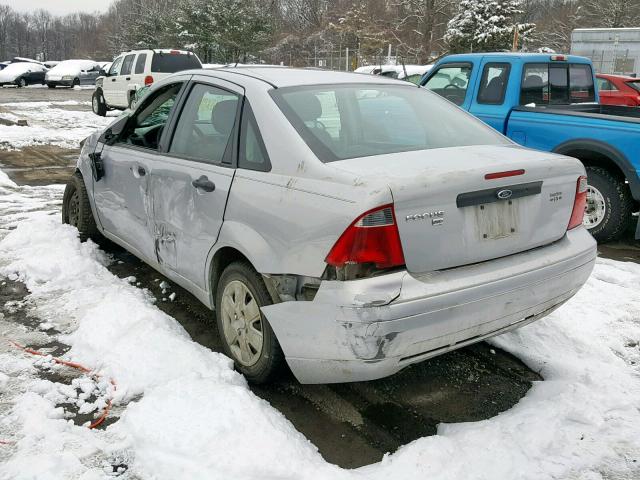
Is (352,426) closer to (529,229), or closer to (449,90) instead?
(529,229)

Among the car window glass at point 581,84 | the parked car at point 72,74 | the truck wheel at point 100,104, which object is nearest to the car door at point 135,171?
the car window glass at point 581,84

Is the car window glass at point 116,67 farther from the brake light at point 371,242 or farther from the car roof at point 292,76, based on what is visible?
the brake light at point 371,242

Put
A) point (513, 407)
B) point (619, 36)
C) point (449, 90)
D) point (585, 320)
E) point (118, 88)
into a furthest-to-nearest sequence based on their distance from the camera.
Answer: point (619, 36) → point (118, 88) → point (449, 90) → point (585, 320) → point (513, 407)

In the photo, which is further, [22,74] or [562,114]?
[22,74]

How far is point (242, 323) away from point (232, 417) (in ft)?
1.95

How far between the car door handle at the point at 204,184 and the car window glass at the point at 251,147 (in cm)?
23

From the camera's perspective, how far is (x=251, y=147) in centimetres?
313

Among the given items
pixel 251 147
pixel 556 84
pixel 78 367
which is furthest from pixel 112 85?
pixel 251 147

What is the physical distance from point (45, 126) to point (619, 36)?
2127 centimetres

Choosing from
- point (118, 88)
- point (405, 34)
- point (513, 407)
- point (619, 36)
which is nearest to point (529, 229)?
point (513, 407)

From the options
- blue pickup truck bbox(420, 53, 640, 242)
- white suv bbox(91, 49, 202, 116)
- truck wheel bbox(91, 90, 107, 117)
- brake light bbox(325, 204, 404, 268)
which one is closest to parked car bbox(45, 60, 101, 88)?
truck wheel bbox(91, 90, 107, 117)

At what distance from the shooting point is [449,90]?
7477 mm

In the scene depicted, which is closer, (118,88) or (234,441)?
(234,441)

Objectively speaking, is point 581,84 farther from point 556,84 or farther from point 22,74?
point 22,74
